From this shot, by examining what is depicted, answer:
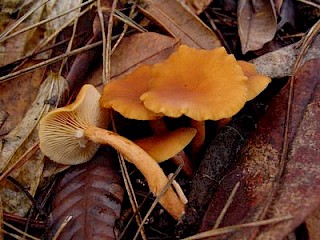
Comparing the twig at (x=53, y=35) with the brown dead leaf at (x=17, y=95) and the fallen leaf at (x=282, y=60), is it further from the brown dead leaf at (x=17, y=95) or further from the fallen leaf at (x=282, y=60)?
the fallen leaf at (x=282, y=60)

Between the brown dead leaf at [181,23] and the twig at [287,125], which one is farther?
the brown dead leaf at [181,23]

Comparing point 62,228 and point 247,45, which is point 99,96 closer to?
point 62,228

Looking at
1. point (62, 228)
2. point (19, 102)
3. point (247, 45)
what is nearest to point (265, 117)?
point (247, 45)

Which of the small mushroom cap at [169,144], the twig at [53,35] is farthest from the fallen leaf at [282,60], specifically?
the twig at [53,35]

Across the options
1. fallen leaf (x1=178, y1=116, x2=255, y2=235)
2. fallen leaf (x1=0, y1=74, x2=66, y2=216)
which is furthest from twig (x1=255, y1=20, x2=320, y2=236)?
fallen leaf (x1=0, y1=74, x2=66, y2=216)

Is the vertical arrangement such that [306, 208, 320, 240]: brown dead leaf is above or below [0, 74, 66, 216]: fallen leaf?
below

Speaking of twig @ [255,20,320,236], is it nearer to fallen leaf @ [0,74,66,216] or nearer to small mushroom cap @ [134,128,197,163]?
small mushroom cap @ [134,128,197,163]
